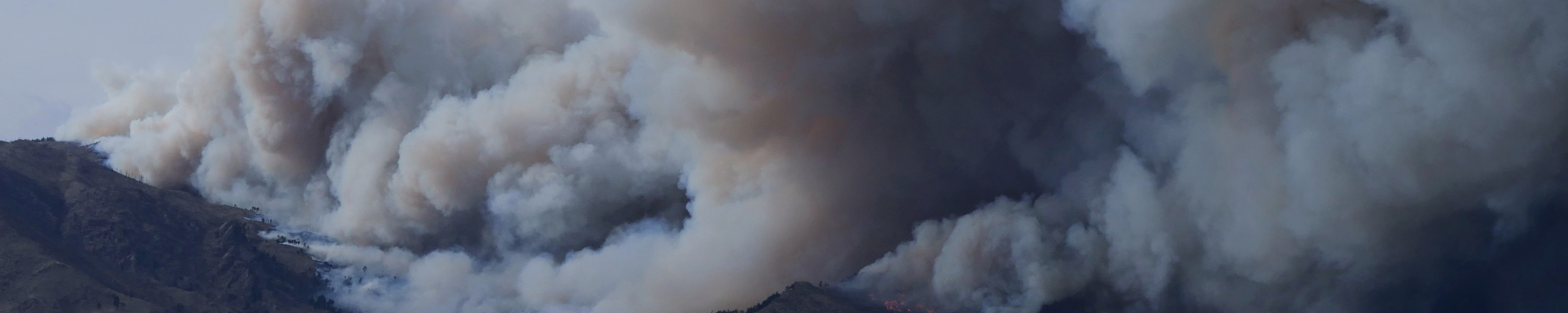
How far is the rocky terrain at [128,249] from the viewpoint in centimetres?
13875

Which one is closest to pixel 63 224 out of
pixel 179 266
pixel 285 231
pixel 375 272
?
pixel 179 266

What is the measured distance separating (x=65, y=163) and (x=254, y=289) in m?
39.1

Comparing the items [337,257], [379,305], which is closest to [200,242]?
[337,257]

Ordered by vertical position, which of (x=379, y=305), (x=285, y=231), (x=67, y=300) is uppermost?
(x=285, y=231)

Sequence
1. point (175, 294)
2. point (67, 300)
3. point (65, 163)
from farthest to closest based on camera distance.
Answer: point (65, 163), point (175, 294), point (67, 300)

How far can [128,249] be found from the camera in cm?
15400

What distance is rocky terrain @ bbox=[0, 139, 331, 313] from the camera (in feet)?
455

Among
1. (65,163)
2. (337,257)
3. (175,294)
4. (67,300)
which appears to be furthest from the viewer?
(65,163)

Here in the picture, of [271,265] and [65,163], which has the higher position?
[65,163]

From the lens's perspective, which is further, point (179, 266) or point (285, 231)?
point (285, 231)

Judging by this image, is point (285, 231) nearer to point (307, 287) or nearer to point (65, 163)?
point (307, 287)

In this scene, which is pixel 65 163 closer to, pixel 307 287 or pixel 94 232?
pixel 94 232

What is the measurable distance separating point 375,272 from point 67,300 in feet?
107

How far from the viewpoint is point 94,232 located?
156250 mm
